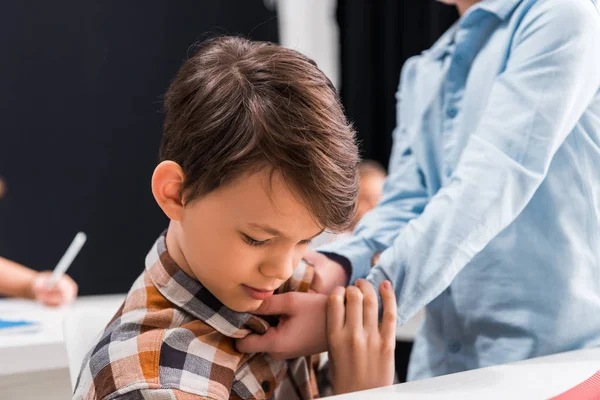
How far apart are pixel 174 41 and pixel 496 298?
9.05 feet

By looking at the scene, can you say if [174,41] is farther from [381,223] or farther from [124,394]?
[124,394]

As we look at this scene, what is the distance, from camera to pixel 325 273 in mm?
865

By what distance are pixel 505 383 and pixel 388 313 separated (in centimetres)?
15

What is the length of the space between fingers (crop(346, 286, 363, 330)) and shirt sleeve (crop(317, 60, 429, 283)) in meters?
0.11

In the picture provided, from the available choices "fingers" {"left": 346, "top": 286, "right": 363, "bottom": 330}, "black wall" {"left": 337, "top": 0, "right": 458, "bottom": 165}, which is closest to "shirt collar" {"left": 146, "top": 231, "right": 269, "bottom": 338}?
"fingers" {"left": 346, "top": 286, "right": 363, "bottom": 330}

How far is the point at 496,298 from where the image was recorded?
872 mm

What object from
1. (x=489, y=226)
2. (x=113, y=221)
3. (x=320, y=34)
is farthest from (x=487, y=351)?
(x=113, y=221)

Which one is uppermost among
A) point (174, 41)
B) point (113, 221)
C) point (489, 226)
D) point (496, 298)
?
point (489, 226)

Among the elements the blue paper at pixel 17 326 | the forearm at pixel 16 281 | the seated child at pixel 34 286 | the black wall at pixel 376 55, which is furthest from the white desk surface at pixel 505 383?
the black wall at pixel 376 55

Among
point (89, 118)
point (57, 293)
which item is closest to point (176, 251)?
point (57, 293)

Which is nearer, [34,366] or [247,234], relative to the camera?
[247,234]

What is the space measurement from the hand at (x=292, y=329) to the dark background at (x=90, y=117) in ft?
7.65

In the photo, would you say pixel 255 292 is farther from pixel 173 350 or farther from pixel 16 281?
pixel 16 281

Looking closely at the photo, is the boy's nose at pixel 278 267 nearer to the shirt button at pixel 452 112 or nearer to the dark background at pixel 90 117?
the shirt button at pixel 452 112
